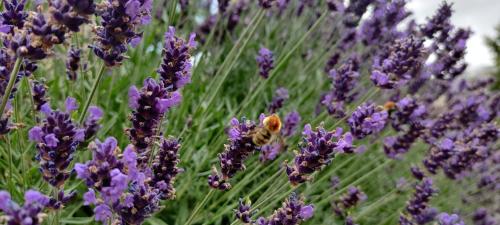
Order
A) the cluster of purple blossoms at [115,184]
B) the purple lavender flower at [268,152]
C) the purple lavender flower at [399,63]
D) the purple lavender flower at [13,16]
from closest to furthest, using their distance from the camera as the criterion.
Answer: the cluster of purple blossoms at [115,184] < the purple lavender flower at [13,16] < the purple lavender flower at [399,63] < the purple lavender flower at [268,152]

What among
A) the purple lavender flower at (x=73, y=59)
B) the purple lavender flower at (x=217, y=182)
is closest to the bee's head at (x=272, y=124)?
the purple lavender flower at (x=217, y=182)

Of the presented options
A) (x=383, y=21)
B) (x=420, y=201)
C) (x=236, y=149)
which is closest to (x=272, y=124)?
(x=236, y=149)

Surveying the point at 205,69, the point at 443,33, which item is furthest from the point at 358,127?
the point at 205,69

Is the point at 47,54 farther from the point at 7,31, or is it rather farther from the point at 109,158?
the point at 109,158

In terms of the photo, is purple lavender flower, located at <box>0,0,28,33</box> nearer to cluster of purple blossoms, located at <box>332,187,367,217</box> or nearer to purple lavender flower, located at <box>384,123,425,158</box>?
cluster of purple blossoms, located at <box>332,187,367,217</box>

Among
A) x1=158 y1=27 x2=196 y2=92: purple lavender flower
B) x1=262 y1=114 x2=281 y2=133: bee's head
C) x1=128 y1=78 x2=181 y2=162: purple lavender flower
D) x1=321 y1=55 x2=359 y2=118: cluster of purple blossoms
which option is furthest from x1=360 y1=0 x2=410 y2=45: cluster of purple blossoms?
x1=128 y1=78 x2=181 y2=162: purple lavender flower

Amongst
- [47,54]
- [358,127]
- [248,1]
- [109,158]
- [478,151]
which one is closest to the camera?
[109,158]

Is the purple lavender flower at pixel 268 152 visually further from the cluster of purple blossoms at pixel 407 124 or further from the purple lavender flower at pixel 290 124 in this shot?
the cluster of purple blossoms at pixel 407 124

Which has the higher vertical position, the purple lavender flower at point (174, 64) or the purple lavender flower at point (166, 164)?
the purple lavender flower at point (174, 64)
